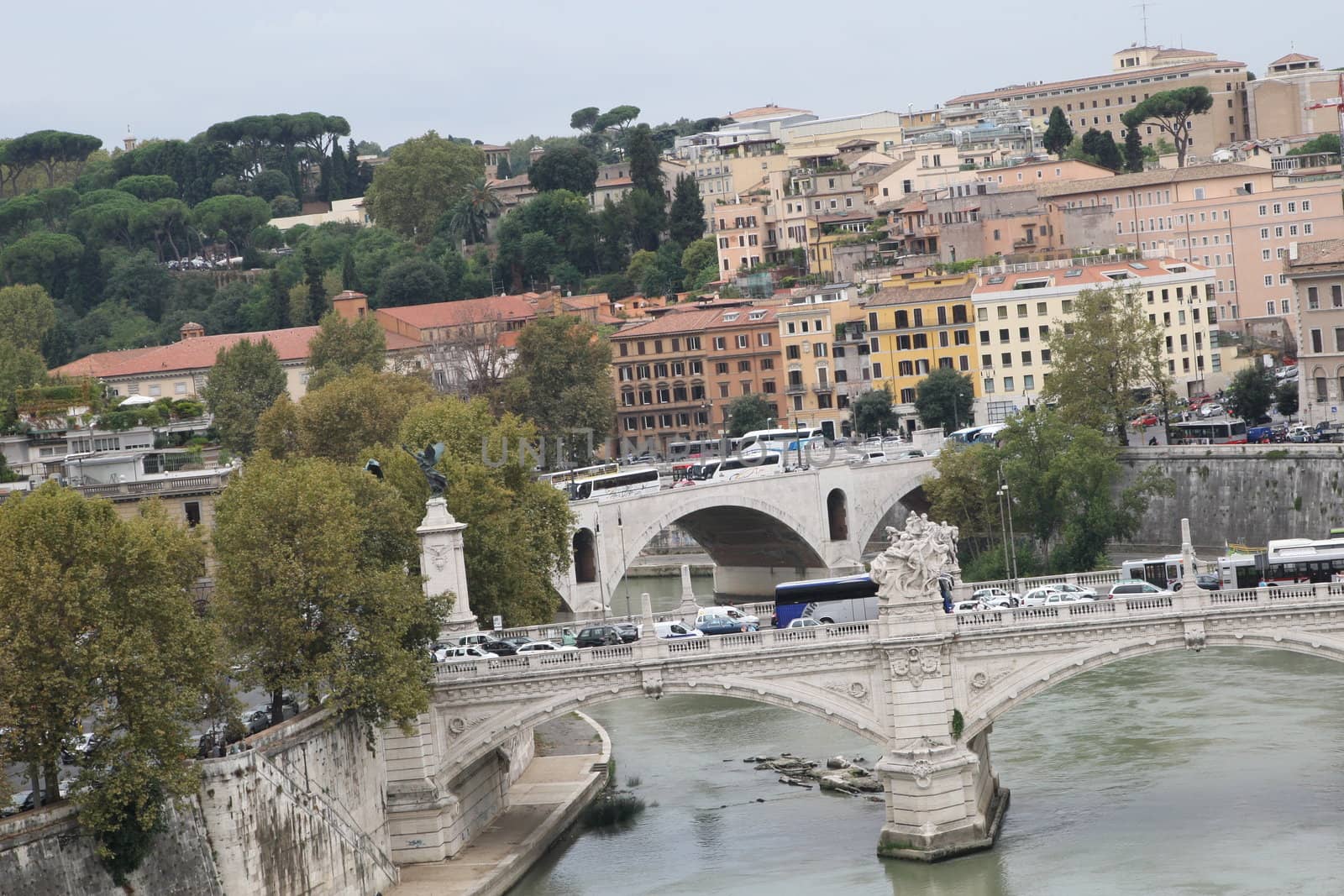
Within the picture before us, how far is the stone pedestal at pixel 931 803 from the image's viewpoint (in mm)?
35375

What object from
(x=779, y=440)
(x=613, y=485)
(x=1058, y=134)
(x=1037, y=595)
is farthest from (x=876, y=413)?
(x=1037, y=595)

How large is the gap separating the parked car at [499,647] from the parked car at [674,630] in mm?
2153

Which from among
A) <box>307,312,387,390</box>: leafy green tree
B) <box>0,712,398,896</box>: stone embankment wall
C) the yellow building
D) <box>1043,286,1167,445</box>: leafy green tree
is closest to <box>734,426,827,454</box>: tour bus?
the yellow building

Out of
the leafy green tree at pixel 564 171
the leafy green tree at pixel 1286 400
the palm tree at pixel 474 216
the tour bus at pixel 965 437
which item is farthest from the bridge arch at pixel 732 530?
the leafy green tree at pixel 564 171

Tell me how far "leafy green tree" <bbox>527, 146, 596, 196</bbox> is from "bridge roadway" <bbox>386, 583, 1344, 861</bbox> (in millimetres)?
85505

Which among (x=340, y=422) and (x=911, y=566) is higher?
(x=340, y=422)

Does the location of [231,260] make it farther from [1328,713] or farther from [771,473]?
[1328,713]

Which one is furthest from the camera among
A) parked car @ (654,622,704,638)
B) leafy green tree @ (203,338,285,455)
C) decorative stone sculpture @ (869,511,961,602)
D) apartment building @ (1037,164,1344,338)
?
apartment building @ (1037,164,1344,338)

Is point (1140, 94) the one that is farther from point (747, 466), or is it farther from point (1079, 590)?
point (1079, 590)

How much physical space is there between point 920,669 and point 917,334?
44140mm

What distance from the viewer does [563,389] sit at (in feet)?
258

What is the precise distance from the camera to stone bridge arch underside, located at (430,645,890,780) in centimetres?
3591

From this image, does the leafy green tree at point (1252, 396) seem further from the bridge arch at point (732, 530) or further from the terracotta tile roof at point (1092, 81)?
the terracotta tile roof at point (1092, 81)

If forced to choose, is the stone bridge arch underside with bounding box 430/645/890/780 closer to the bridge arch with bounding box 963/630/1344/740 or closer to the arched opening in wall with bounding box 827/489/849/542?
the bridge arch with bounding box 963/630/1344/740
